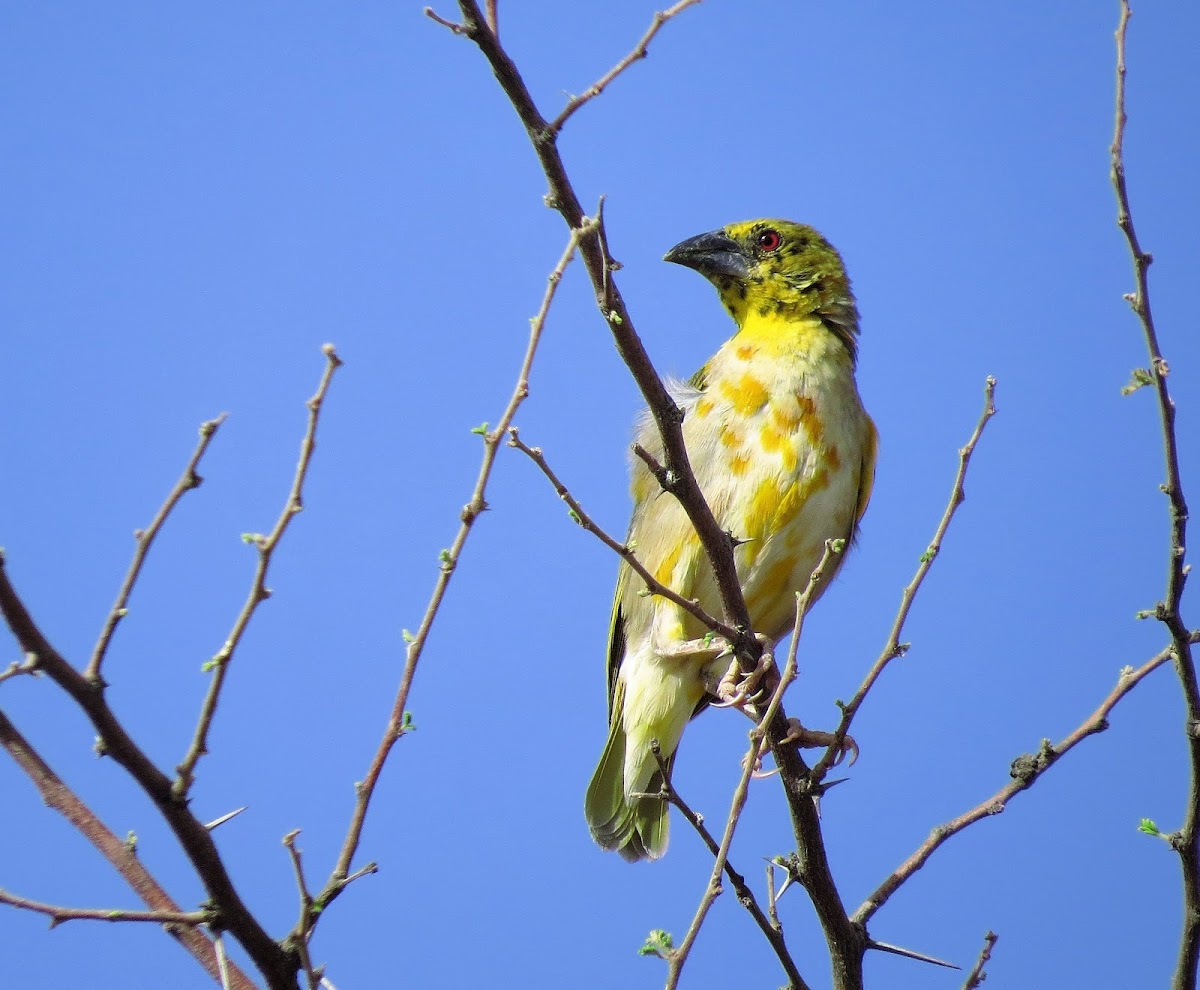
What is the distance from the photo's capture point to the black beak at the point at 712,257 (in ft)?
15.6

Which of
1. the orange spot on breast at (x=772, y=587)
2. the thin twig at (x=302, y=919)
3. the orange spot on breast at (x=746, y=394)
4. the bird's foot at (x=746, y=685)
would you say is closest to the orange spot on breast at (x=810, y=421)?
the orange spot on breast at (x=746, y=394)

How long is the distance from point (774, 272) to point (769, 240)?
0.17m

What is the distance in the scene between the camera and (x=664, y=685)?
4.23 metres

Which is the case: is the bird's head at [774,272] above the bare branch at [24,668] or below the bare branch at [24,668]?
above

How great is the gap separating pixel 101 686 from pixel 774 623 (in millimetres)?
2908

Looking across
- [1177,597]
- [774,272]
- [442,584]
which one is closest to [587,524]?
[442,584]

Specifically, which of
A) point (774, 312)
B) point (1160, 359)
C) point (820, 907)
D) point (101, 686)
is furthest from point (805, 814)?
point (774, 312)

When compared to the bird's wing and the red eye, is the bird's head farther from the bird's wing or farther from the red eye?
the bird's wing

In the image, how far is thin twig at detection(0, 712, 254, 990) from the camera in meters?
1.91

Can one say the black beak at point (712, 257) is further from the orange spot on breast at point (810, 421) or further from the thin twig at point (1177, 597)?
the thin twig at point (1177, 597)

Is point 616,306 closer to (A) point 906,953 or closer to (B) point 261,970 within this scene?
(B) point 261,970

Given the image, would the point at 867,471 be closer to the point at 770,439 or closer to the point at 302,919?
the point at 770,439

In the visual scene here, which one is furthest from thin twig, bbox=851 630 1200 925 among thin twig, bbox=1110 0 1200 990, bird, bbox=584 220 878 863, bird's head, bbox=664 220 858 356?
bird's head, bbox=664 220 858 356

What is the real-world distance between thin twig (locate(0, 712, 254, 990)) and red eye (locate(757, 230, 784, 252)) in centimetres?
342
